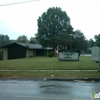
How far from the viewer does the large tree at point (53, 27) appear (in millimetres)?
70144

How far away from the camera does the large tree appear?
70.1 m

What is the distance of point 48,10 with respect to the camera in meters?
73.4

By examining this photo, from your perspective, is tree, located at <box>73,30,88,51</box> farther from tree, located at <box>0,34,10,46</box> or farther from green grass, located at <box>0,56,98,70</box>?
tree, located at <box>0,34,10,46</box>

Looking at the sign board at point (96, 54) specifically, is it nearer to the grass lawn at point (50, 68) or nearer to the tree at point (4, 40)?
the grass lawn at point (50, 68)

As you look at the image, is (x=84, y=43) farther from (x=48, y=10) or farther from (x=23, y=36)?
(x=23, y=36)

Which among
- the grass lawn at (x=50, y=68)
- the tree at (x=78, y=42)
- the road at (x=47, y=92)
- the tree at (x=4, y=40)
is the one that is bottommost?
the road at (x=47, y=92)

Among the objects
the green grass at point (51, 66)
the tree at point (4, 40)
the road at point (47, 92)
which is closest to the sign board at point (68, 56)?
the green grass at point (51, 66)

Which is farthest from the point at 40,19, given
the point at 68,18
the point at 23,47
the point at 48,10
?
the point at 23,47

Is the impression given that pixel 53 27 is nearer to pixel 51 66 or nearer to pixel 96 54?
pixel 51 66

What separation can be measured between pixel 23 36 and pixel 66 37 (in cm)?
5936

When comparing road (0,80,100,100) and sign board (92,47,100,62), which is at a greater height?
sign board (92,47,100,62)

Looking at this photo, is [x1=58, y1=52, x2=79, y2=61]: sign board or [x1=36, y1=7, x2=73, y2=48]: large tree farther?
[x1=36, y1=7, x2=73, y2=48]: large tree

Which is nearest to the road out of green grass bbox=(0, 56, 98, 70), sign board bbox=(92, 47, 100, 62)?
sign board bbox=(92, 47, 100, 62)

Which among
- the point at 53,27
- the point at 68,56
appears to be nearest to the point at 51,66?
the point at 68,56
